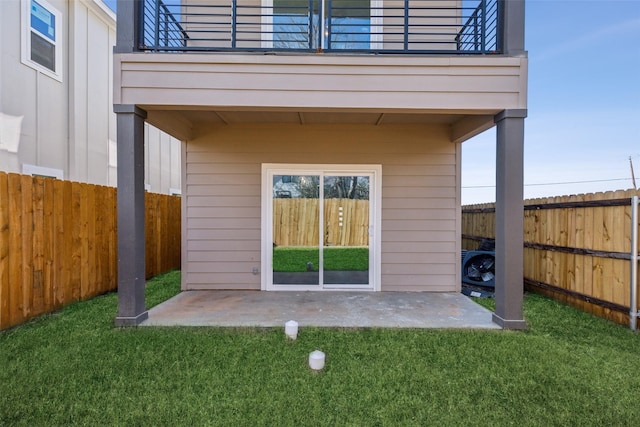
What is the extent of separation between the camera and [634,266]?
11.8 feet

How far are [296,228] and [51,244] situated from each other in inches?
126

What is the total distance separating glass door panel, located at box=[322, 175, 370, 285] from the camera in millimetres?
5320

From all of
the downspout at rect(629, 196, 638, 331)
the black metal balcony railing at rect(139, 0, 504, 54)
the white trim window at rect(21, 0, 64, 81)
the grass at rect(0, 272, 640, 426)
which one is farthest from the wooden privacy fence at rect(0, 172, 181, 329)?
the downspout at rect(629, 196, 638, 331)

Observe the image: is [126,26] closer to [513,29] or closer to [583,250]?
[513,29]

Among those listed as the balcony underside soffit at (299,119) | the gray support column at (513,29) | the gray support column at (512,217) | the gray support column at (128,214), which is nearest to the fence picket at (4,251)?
the gray support column at (128,214)

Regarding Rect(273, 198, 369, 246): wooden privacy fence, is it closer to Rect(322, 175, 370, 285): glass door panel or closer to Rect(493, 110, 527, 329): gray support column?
Rect(322, 175, 370, 285): glass door panel

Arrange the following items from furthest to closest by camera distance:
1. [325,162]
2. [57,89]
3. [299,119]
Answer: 1. [57,89]
2. [325,162]
3. [299,119]

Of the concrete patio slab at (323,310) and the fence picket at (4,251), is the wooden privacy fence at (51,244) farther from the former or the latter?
the concrete patio slab at (323,310)

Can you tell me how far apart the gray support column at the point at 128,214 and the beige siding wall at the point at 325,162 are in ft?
5.70

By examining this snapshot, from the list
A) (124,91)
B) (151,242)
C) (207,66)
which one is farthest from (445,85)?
(151,242)

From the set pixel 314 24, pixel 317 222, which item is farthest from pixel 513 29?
pixel 317 222

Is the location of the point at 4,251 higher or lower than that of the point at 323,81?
lower

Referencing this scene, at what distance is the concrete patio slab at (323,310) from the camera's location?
3.73 meters

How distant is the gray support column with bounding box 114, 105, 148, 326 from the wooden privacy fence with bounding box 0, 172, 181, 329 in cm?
113
